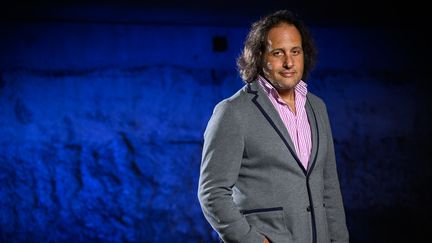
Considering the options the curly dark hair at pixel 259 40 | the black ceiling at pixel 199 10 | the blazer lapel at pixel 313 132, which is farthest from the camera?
the black ceiling at pixel 199 10

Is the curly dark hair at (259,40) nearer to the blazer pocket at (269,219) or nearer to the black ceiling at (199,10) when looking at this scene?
the blazer pocket at (269,219)

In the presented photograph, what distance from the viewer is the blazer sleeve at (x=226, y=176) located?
145 cm

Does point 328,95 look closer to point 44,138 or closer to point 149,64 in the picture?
point 149,64

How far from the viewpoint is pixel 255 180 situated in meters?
1.50

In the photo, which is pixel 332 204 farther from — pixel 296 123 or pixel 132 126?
pixel 132 126

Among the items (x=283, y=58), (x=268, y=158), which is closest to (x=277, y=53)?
(x=283, y=58)

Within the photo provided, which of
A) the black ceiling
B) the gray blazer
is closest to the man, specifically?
the gray blazer

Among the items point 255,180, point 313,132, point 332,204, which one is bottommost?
point 332,204

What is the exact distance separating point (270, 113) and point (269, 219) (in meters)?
0.34

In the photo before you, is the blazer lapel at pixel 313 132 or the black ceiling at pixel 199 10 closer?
the blazer lapel at pixel 313 132

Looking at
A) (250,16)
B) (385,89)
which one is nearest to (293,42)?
(250,16)

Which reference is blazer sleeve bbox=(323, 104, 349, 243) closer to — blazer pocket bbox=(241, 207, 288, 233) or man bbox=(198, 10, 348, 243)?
man bbox=(198, 10, 348, 243)

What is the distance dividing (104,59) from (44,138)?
76 cm

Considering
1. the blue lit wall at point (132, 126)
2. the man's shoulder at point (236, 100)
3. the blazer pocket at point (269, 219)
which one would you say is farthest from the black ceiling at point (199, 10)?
the blazer pocket at point (269, 219)
